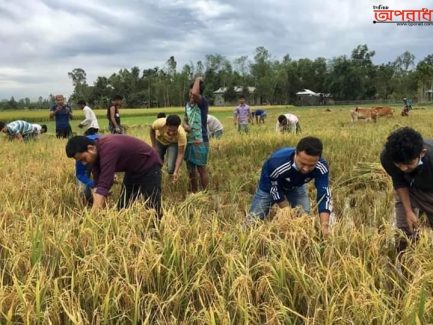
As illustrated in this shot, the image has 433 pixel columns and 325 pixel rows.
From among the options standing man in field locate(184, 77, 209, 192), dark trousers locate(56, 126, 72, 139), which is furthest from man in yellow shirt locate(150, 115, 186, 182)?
dark trousers locate(56, 126, 72, 139)

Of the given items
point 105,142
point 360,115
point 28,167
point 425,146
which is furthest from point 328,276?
point 360,115

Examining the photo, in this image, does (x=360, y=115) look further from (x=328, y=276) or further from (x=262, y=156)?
(x=328, y=276)

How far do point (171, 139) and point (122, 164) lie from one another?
1.88m

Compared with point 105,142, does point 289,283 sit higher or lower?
lower

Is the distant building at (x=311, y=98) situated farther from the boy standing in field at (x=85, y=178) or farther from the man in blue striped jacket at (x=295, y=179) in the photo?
the man in blue striped jacket at (x=295, y=179)

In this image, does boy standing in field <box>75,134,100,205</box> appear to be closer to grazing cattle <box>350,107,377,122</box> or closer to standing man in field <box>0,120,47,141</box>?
standing man in field <box>0,120,47,141</box>

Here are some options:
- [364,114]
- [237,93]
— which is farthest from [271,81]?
[364,114]

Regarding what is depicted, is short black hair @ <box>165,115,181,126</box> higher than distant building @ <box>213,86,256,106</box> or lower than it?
lower

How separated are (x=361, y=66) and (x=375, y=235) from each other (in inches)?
2523

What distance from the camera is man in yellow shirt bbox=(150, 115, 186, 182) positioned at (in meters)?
5.39

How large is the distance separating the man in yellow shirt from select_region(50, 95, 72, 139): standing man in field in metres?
5.42

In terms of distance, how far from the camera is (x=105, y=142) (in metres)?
3.66

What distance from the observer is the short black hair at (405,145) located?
2.84 m

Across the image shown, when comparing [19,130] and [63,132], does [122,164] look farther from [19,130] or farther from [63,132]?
[63,132]
